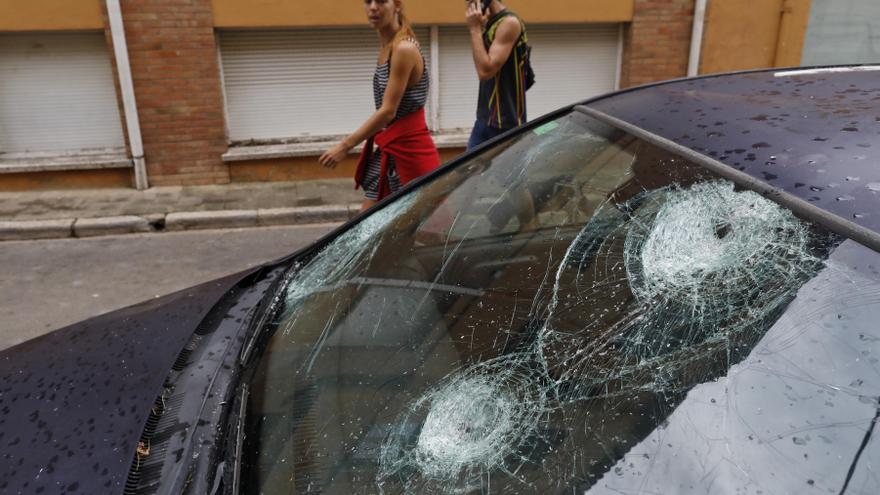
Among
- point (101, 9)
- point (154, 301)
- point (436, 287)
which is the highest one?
point (101, 9)

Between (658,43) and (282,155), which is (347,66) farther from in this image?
→ (658,43)

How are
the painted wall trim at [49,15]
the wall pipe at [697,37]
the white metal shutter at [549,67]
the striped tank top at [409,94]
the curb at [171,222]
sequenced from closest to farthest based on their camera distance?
the striped tank top at [409,94], the curb at [171,222], the painted wall trim at [49,15], the wall pipe at [697,37], the white metal shutter at [549,67]

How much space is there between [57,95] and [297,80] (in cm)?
239

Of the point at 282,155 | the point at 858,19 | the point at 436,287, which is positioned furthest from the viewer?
the point at 858,19

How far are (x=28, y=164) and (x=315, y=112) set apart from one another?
290 centimetres

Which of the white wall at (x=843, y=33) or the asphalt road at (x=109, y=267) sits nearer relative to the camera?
the asphalt road at (x=109, y=267)

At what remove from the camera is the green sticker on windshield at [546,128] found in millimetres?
2305

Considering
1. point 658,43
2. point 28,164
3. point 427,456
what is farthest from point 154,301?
point 658,43

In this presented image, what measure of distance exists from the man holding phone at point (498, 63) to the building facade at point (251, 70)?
9.37 ft

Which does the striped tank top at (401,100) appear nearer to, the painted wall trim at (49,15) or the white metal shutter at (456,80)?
the white metal shutter at (456,80)

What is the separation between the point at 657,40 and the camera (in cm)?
780

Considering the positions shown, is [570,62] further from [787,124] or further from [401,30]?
[787,124]

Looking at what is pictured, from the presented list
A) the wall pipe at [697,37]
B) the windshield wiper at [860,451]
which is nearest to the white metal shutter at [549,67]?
the wall pipe at [697,37]

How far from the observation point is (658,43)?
781 centimetres
